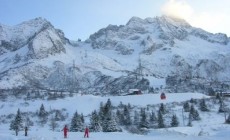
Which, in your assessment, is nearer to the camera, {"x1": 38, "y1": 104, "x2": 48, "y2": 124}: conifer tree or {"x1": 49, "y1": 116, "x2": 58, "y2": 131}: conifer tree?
{"x1": 49, "y1": 116, "x2": 58, "y2": 131}: conifer tree

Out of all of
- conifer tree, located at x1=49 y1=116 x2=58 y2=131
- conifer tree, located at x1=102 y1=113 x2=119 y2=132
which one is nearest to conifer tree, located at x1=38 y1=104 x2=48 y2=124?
conifer tree, located at x1=49 y1=116 x2=58 y2=131

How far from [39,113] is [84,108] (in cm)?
1635

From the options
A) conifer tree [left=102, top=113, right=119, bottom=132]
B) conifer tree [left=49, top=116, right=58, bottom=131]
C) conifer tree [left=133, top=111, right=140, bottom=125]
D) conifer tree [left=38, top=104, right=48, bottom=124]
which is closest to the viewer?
conifer tree [left=102, top=113, right=119, bottom=132]

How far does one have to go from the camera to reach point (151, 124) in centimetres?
11612

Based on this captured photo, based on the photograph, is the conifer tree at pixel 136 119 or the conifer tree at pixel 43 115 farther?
the conifer tree at pixel 43 115

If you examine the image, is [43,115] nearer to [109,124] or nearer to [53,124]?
[53,124]

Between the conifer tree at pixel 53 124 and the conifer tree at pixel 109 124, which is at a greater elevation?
the conifer tree at pixel 109 124

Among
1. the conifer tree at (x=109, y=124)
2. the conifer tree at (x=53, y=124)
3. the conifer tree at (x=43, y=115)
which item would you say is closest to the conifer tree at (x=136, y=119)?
the conifer tree at (x=53, y=124)

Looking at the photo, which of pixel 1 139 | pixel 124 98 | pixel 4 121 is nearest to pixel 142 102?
pixel 124 98

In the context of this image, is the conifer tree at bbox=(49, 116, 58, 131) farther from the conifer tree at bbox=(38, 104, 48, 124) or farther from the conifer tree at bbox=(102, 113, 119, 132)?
the conifer tree at bbox=(102, 113, 119, 132)

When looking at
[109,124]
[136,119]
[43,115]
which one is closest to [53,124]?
[136,119]

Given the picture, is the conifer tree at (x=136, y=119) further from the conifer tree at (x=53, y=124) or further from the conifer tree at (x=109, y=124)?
the conifer tree at (x=109, y=124)

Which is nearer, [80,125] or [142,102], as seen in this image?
[80,125]

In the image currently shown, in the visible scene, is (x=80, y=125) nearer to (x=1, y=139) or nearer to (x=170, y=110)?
(x=1, y=139)
